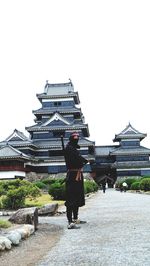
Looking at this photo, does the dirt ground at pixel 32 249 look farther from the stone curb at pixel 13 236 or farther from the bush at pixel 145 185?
the bush at pixel 145 185

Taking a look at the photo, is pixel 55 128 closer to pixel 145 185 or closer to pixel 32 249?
pixel 145 185

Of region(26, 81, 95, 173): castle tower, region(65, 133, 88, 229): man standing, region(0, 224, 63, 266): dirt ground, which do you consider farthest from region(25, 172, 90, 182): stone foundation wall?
region(0, 224, 63, 266): dirt ground

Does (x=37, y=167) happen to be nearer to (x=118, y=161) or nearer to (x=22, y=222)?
(x=118, y=161)

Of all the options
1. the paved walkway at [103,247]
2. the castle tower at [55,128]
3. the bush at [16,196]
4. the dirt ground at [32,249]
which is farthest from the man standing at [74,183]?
the castle tower at [55,128]

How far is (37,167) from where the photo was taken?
60562 millimetres

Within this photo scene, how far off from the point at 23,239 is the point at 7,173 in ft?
151

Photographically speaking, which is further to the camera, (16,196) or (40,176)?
(40,176)

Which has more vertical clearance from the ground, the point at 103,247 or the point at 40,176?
the point at 40,176

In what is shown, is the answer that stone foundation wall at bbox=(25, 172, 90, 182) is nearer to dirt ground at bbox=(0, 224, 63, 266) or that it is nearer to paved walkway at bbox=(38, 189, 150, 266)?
dirt ground at bbox=(0, 224, 63, 266)

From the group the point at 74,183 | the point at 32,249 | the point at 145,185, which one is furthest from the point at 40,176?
the point at 32,249

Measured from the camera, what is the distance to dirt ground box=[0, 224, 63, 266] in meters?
6.29

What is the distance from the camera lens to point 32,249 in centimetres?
743

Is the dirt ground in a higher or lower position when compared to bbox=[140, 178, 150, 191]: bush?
lower

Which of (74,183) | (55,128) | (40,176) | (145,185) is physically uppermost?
(55,128)
